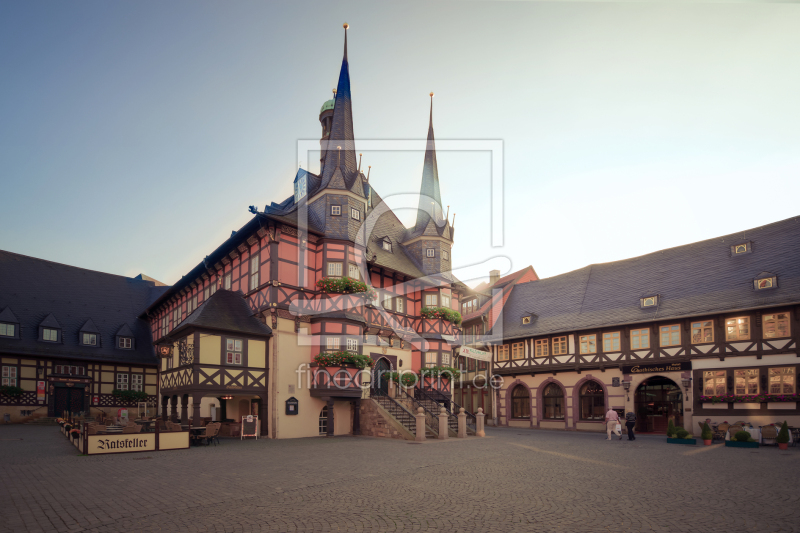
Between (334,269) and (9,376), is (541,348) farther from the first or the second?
(9,376)

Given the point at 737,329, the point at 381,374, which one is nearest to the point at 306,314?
the point at 381,374

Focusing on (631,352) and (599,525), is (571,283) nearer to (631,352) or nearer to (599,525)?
(631,352)

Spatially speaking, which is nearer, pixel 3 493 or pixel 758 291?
pixel 3 493

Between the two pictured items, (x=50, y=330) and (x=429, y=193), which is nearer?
(x=50, y=330)

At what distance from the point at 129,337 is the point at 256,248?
20.9m

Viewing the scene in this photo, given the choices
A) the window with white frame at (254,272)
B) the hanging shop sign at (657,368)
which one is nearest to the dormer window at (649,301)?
the hanging shop sign at (657,368)

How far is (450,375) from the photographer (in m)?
29.4

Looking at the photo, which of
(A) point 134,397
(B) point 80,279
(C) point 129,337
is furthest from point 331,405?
(B) point 80,279

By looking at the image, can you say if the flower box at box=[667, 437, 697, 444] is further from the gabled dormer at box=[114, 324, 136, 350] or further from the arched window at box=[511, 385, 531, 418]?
the gabled dormer at box=[114, 324, 136, 350]

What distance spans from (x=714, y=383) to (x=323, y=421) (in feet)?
62.3

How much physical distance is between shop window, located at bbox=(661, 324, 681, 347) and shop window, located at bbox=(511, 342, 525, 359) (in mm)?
9671

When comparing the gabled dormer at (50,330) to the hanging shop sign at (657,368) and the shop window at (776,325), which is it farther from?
the shop window at (776,325)

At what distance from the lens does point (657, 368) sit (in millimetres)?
27922

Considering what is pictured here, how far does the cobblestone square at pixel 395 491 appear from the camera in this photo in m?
7.88
